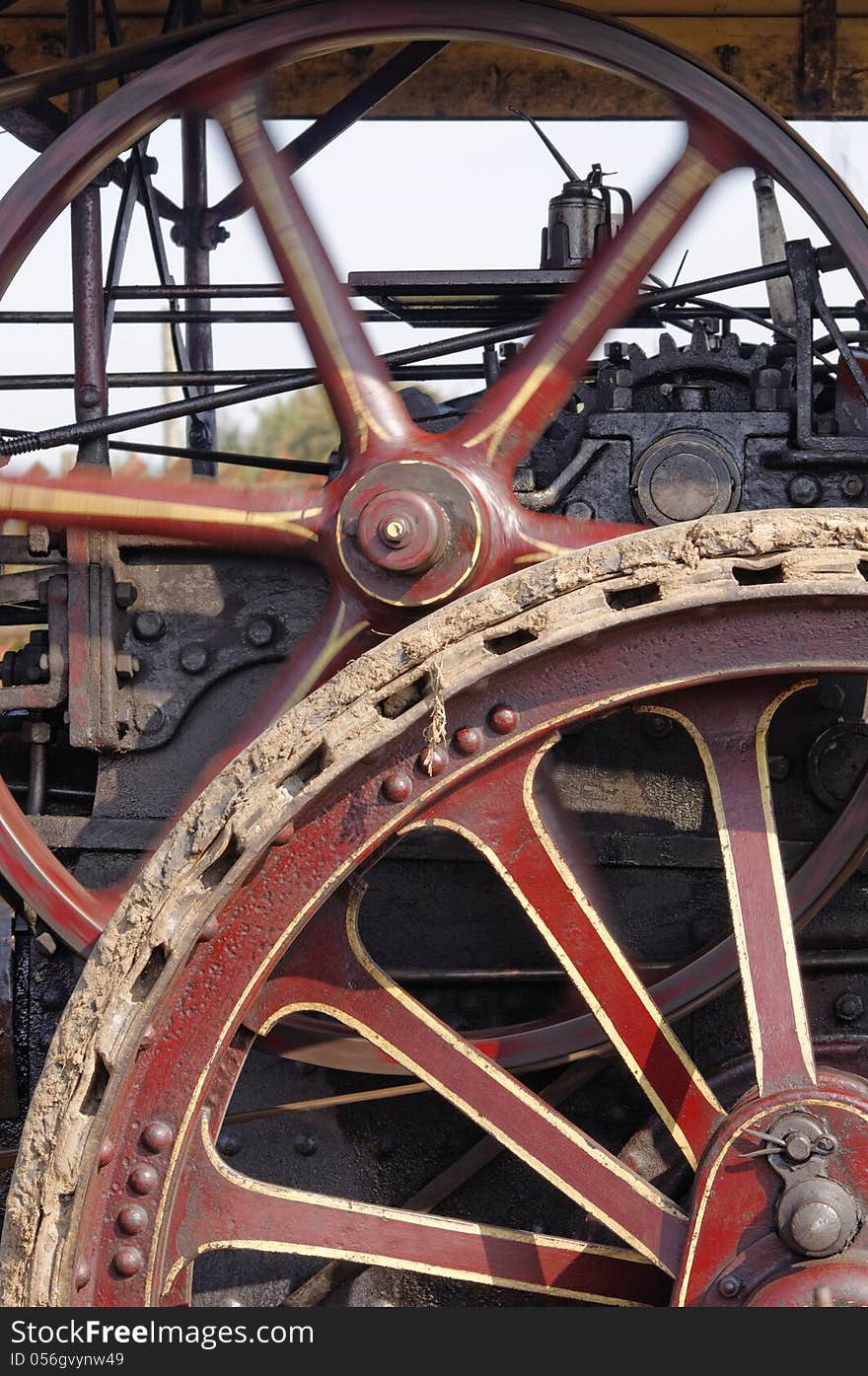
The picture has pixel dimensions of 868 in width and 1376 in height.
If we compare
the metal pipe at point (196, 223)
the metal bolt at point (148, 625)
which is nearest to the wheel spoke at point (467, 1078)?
the metal bolt at point (148, 625)

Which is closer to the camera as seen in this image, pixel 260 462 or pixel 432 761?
pixel 432 761

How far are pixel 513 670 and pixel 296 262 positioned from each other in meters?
0.92

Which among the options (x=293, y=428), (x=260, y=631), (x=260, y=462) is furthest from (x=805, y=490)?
(x=293, y=428)

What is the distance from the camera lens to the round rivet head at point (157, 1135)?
5.66 ft

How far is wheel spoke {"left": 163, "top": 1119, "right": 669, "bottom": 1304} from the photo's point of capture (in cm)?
182

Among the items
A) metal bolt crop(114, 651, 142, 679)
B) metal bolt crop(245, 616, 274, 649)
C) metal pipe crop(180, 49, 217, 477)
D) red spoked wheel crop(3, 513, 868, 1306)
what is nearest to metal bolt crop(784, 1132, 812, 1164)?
red spoked wheel crop(3, 513, 868, 1306)

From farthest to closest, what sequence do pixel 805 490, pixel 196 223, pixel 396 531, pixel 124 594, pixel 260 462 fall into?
pixel 196 223 < pixel 260 462 < pixel 124 594 < pixel 805 490 < pixel 396 531

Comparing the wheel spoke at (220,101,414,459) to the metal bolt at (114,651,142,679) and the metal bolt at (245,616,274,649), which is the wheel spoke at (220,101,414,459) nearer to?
the metal bolt at (245,616,274,649)

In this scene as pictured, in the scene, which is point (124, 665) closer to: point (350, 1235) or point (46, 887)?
point (46, 887)

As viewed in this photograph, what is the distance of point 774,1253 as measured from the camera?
172cm

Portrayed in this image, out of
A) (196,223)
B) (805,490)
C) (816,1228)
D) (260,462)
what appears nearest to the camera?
(816,1228)

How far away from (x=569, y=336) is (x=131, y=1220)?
1.45 metres

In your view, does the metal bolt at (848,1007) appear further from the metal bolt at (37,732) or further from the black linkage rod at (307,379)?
the metal bolt at (37,732)

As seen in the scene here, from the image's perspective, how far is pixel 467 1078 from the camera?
5.96ft
